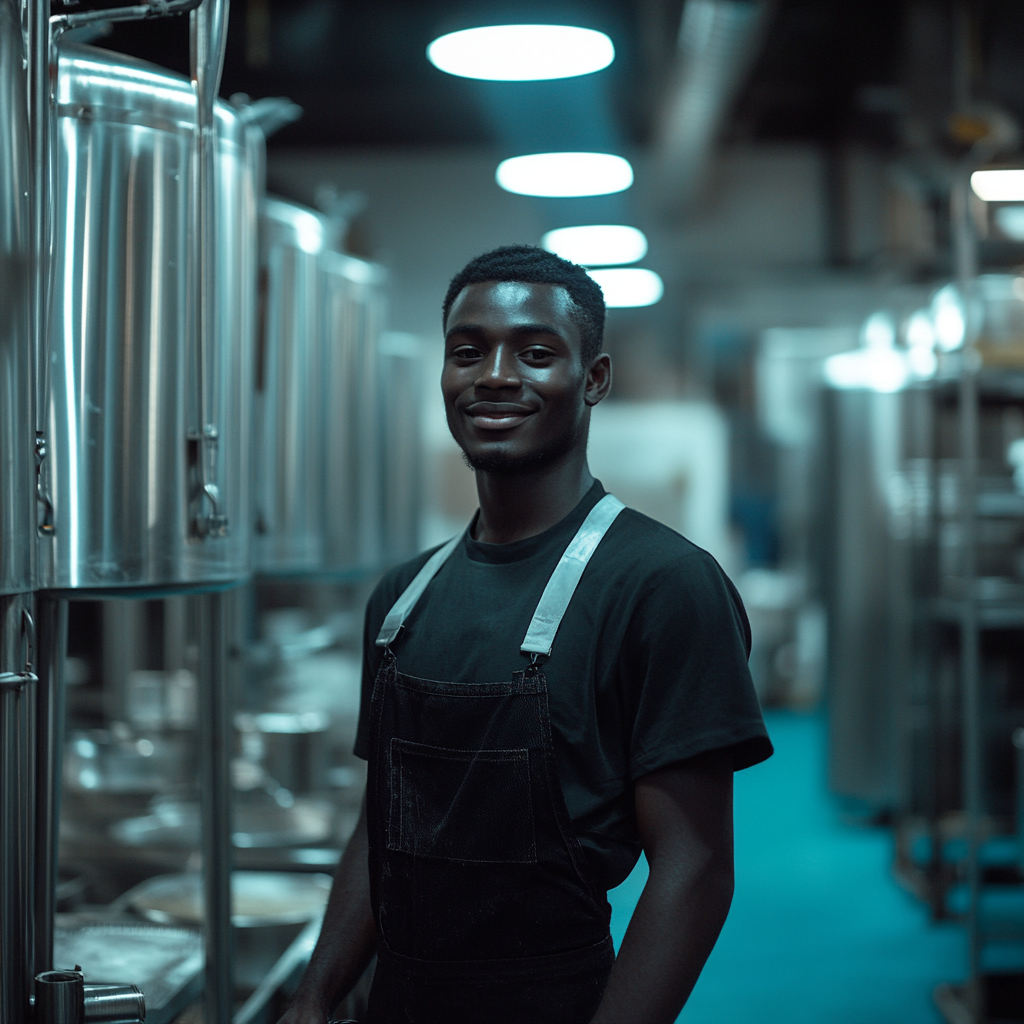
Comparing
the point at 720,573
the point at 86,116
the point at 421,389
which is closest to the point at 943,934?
the point at 421,389

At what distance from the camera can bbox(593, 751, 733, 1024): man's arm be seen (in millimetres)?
1132

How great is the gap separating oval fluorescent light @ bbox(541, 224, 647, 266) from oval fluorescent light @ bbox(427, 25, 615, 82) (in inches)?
126

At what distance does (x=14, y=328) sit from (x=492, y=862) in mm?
686

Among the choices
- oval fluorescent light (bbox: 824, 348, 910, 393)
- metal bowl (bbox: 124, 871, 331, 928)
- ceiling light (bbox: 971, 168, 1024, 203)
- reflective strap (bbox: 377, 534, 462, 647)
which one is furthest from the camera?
oval fluorescent light (bbox: 824, 348, 910, 393)

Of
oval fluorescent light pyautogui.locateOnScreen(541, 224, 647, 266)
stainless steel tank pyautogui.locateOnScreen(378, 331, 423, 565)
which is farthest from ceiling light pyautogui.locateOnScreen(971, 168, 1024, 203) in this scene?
stainless steel tank pyautogui.locateOnScreen(378, 331, 423, 565)

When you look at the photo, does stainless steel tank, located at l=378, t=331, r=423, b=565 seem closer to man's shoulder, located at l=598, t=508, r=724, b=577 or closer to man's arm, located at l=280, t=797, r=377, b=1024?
man's arm, located at l=280, t=797, r=377, b=1024

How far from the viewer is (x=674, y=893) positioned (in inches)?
44.6

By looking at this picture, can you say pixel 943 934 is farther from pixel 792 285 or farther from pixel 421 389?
pixel 792 285

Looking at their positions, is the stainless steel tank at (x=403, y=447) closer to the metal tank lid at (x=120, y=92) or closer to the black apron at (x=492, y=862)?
the metal tank lid at (x=120, y=92)

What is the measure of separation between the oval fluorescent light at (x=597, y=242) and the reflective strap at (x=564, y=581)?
15.2ft

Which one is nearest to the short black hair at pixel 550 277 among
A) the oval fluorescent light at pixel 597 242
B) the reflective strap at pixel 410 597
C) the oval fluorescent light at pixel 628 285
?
the reflective strap at pixel 410 597

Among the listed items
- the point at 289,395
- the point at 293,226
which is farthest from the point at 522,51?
the point at 289,395

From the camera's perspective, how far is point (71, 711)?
3.84m

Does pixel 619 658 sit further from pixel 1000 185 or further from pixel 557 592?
pixel 1000 185
